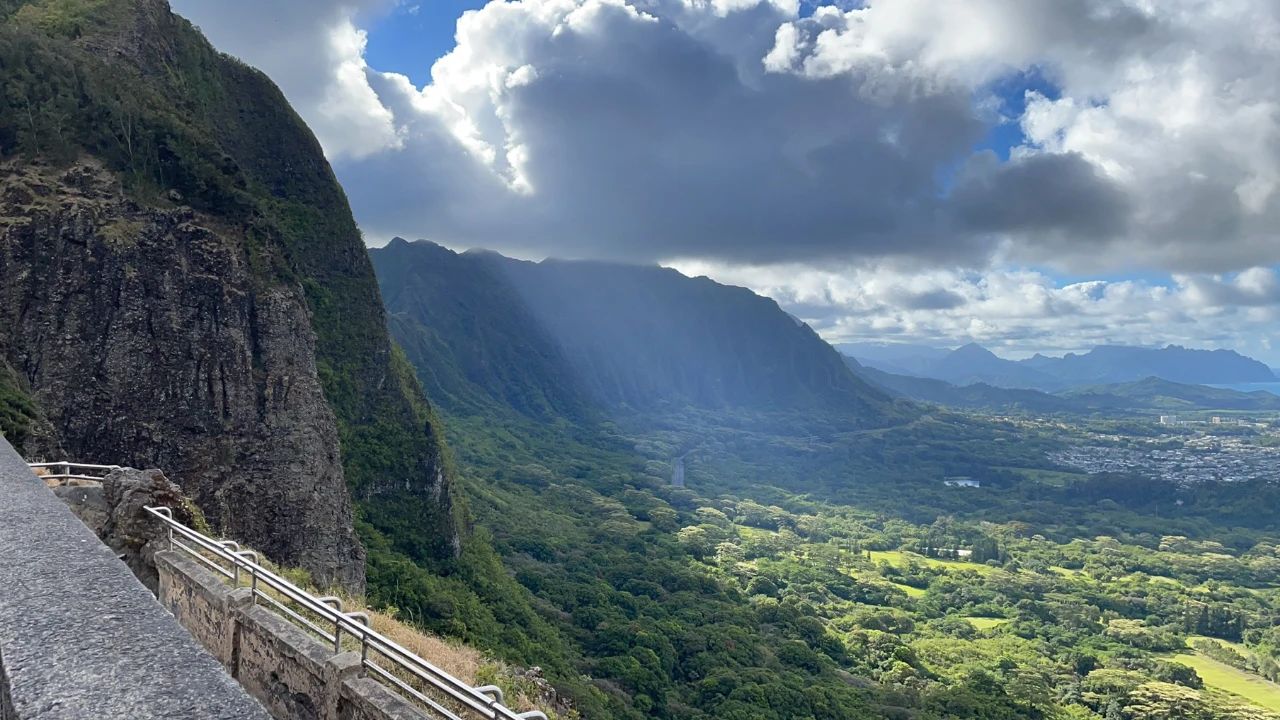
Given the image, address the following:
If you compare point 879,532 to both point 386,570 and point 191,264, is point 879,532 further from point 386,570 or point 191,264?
point 191,264

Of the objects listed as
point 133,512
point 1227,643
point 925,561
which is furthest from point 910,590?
point 133,512

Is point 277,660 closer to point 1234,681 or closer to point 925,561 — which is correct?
point 1234,681

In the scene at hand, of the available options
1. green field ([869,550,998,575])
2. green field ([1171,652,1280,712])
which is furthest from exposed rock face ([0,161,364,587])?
green field ([869,550,998,575])

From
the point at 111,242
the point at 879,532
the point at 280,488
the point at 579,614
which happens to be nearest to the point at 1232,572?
the point at 879,532

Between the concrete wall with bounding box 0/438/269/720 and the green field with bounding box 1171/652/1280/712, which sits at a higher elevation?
the concrete wall with bounding box 0/438/269/720

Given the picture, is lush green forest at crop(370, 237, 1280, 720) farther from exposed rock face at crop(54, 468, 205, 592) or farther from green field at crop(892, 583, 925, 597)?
exposed rock face at crop(54, 468, 205, 592)
